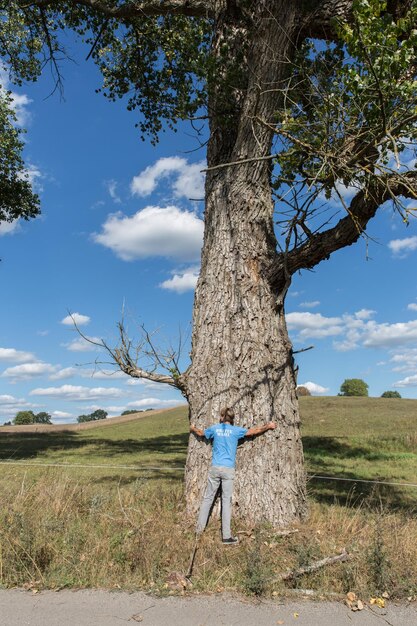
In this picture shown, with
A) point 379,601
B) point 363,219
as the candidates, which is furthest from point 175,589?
point 363,219

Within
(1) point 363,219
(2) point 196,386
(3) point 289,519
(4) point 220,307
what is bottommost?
(3) point 289,519

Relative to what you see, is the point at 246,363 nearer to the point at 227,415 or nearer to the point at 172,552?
the point at 227,415

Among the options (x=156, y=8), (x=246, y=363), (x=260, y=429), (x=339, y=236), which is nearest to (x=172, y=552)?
(x=260, y=429)

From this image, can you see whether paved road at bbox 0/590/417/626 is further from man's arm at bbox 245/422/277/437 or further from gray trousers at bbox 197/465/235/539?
man's arm at bbox 245/422/277/437

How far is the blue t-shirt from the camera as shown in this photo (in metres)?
7.25

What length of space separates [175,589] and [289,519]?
2.54 meters

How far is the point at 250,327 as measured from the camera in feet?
25.8

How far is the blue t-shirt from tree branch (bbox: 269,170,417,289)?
7.76ft

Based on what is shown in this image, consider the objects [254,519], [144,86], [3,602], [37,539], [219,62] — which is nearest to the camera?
[3,602]

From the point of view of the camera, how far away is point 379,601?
202 inches

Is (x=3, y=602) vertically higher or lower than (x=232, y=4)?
lower

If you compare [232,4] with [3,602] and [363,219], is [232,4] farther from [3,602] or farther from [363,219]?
[3,602]

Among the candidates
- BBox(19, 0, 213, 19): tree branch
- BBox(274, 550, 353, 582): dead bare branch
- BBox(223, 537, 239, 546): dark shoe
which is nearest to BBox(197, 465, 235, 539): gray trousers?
BBox(223, 537, 239, 546): dark shoe

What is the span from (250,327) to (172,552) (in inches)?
132
